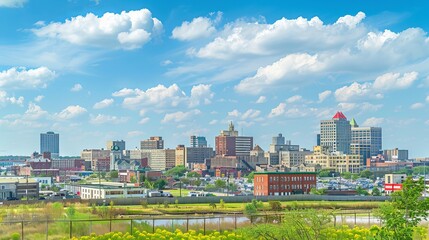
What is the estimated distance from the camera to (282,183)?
122 meters

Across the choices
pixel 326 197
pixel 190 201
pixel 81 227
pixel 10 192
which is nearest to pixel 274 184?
pixel 326 197

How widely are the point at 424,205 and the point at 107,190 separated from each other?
347ft

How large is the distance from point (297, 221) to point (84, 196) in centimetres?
11677

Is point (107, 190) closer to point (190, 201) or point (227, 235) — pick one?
point (190, 201)

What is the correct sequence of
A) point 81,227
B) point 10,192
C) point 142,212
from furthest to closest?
point 10,192, point 142,212, point 81,227

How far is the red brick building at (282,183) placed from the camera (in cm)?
12050

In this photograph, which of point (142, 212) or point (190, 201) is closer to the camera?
point (142, 212)

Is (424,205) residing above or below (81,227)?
above

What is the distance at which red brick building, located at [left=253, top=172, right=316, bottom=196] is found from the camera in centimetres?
12050

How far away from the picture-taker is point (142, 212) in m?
80.8

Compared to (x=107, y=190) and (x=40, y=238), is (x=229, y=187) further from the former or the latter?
(x=40, y=238)

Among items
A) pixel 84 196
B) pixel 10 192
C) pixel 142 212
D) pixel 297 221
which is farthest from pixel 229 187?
pixel 297 221

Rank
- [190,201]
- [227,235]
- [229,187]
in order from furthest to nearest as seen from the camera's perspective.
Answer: [229,187] < [190,201] < [227,235]

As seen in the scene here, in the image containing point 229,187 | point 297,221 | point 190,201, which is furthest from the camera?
point 229,187
